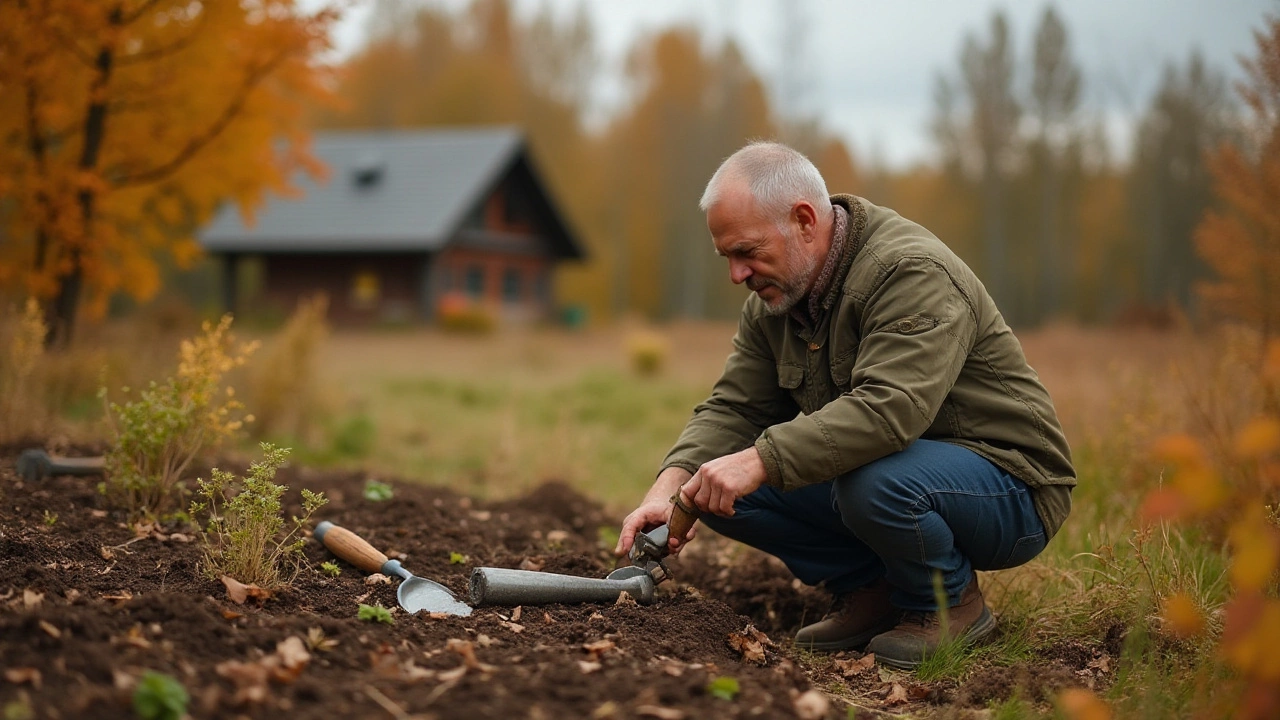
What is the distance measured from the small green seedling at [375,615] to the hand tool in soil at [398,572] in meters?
0.22

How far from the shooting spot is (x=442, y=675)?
2.54 m

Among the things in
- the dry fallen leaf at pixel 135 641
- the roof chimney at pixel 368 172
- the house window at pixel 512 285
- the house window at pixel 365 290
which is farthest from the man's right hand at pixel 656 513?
the house window at pixel 512 285

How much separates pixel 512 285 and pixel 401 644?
2750 centimetres

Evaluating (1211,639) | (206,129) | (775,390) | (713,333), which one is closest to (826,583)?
(775,390)

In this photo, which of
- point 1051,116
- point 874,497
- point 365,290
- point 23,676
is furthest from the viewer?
point 1051,116

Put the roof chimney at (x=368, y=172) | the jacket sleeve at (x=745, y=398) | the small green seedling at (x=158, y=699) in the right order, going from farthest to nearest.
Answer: the roof chimney at (x=368, y=172) < the jacket sleeve at (x=745, y=398) < the small green seedling at (x=158, y=699)

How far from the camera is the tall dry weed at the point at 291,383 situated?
794 cm

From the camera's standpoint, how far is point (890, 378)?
3072 millimetres

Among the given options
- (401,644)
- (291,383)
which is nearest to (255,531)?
(401,644)

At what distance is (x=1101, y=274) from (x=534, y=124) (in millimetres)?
22668

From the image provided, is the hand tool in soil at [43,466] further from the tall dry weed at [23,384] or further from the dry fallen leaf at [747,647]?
the dry fallen leaf at [747,647]

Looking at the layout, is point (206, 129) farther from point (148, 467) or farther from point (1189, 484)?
point (1189, 484)

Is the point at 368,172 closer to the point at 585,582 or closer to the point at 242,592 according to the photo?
the point at 585,582

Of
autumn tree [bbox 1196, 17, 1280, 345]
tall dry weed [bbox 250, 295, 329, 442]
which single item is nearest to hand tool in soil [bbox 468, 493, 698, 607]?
autumn tree [bbox 1196, 17, 1280, 345]
